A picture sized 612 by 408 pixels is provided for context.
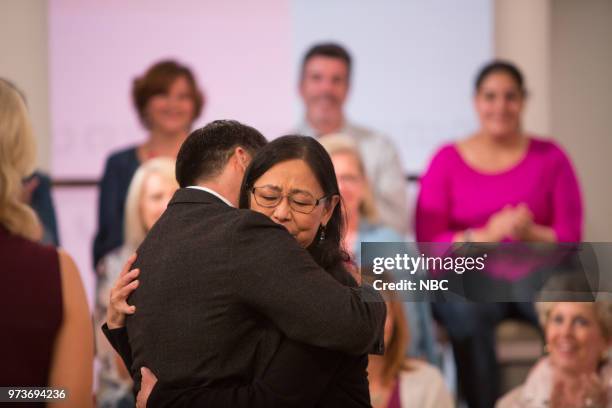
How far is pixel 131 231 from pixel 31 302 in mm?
1701

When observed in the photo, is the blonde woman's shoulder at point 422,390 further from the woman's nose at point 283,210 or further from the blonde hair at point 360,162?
the woman's nose at point 283,210

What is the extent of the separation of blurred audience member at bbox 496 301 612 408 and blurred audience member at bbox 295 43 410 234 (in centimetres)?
137

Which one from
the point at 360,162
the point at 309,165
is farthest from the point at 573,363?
the point at 309,165

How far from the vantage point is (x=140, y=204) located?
4.05m

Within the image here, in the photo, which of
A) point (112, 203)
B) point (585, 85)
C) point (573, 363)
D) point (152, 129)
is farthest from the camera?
point (585, 85)

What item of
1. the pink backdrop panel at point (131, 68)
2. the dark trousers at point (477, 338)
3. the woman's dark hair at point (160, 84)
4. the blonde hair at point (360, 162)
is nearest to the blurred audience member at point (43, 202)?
the woman's dark hair at point (160, 84)

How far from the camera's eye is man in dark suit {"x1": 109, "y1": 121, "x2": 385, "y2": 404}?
187cm

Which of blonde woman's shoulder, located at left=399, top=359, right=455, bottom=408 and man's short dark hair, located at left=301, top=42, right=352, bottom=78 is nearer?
blonde woman's shoulder, located at left=399, top=359, right=455, bottom=408

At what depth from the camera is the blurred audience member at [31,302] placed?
2406 mm

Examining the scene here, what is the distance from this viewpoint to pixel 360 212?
4.27m

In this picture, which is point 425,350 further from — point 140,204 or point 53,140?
point 53,140

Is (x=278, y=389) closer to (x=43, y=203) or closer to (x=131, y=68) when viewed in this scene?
(x=43, y=203)

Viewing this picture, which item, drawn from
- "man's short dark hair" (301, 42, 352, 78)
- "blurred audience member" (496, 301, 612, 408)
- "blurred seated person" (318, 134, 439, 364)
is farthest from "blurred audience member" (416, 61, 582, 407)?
"man's short dark hair" (301, 42, 352, 78)

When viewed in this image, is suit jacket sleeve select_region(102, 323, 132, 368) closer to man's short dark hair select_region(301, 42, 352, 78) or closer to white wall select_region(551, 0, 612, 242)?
man's short dark hair select_region(301, 42, 352, 78)
